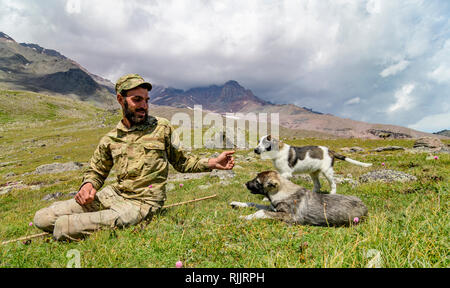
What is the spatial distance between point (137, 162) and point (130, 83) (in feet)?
6.53

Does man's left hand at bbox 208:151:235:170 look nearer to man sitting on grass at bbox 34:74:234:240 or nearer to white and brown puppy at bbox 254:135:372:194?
man sitting on grass at bbox 34:74:234:240

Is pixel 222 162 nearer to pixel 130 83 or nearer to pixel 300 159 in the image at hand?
pixel 130 83

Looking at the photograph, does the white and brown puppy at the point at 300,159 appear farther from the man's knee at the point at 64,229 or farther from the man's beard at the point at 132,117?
the man's knee at the point at 64,229

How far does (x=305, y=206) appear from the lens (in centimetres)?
581

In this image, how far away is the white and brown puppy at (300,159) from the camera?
9875mm

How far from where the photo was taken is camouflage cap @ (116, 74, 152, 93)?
17.2 ft

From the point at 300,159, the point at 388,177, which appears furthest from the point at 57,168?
the point at 388,177

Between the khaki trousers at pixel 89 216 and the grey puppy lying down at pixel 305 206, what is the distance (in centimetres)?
286

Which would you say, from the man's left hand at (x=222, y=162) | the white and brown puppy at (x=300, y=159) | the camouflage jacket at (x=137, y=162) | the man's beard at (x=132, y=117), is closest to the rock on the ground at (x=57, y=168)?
the camouflage jacket at (x=137, y=162)

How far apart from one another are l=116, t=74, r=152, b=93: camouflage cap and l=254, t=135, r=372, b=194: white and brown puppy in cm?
675
